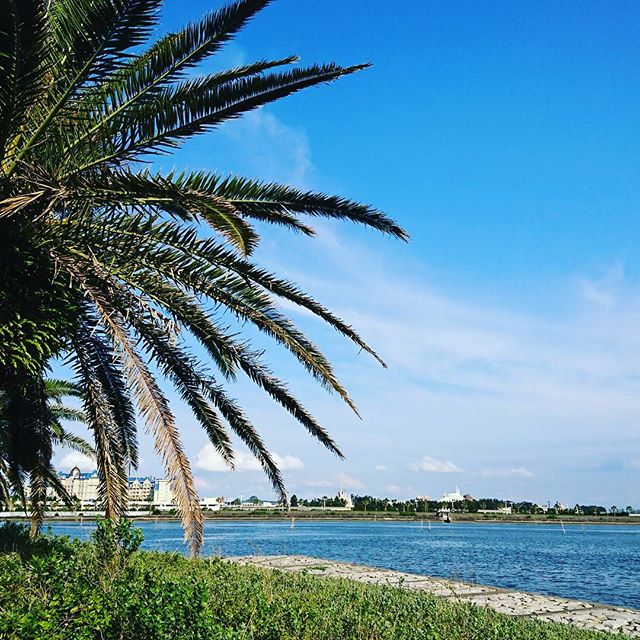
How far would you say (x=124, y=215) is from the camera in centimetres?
698

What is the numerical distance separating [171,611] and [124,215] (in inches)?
168

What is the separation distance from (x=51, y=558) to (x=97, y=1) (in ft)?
16.9

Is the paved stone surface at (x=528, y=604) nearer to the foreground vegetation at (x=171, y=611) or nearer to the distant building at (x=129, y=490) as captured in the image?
the foreground vegetation at (x=171, y=611)

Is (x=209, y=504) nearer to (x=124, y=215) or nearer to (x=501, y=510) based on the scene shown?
(x=124, y=215)

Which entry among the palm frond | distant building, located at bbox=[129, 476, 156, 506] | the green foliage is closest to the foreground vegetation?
the green foliage

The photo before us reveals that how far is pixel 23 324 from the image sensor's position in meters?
6.45

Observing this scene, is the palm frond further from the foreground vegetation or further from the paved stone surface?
the paved stone surface

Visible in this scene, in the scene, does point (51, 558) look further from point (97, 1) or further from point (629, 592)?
point (629, 592)

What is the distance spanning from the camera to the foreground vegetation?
5.02 m

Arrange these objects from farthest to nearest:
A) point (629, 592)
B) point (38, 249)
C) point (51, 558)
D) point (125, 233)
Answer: point (629, 592), point (125, 233), point (38, 249), point (51, 558)

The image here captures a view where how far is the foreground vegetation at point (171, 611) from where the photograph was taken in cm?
502

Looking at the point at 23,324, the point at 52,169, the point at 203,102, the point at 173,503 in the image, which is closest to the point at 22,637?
the point at 173,503

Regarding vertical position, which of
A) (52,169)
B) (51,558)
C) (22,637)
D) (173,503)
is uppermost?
(52,169)

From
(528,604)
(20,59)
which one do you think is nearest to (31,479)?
(20,59)
